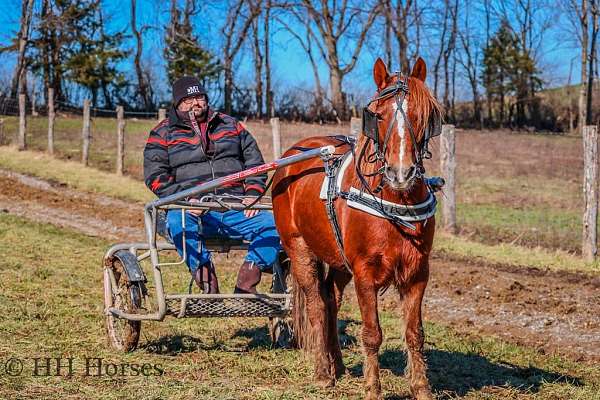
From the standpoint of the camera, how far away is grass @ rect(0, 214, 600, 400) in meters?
5.14

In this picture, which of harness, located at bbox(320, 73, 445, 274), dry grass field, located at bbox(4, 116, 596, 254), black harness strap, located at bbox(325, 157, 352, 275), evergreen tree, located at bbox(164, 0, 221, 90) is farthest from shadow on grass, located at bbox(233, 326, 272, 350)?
evergreen tree, located at bbox(164, 0, 221, 90)

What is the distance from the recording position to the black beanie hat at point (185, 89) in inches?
256

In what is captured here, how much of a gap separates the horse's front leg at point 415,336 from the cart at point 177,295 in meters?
1.34

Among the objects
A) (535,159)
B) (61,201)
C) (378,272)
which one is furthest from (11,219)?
(535,159)

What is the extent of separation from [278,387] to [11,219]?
9.85m

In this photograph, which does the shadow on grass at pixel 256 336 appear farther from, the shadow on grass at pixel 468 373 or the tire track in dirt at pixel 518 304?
the tire track in dirt at pixel 518 304

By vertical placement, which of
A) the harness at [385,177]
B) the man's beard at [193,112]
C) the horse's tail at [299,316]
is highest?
the man's beard at [193,112]

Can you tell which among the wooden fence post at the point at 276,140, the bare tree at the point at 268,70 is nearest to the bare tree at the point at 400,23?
the bare tree at the point at 268,70

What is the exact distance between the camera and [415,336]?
15.9ft

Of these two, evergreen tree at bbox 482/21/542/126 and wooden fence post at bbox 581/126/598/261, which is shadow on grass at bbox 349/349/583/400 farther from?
evergreen tree at bbox 482/21/542/126

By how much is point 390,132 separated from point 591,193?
748 centimetres

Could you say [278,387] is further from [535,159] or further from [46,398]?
[535,159]

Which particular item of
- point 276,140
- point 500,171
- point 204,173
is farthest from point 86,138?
point 204,173

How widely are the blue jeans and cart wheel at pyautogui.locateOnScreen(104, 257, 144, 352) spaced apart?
48 centimetres
